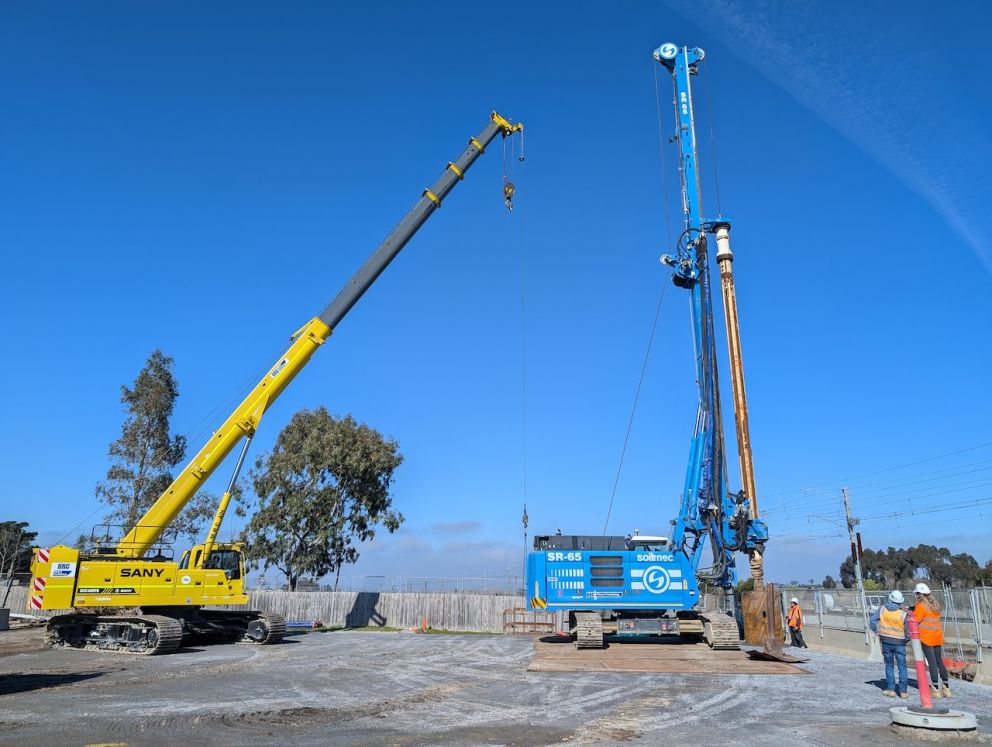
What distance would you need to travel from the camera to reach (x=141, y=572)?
69.1ft

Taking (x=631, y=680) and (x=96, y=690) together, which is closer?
(x=96, y=690)

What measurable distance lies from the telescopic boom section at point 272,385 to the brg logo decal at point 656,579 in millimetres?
12745

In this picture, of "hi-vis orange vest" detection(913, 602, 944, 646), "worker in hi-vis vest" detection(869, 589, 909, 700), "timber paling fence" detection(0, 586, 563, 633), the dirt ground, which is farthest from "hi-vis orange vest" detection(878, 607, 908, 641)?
"timber paling fence" detection(0, 586, 563, 633)

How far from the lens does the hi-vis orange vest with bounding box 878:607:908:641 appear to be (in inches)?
458

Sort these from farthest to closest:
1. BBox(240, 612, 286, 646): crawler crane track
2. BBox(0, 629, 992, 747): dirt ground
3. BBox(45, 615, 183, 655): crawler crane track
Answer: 1. BBox(240, 612, 286, 646): crawler crane track
2. BBox(45, 615, 183, 655): crawler crane track
3. BBox(0, 629, 992, 747): dirt ground

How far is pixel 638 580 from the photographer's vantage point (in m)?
20.0

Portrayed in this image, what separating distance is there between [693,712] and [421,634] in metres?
21.2

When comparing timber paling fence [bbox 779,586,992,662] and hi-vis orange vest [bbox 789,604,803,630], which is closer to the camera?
timber paling fence [bbox 779,586,992,662]

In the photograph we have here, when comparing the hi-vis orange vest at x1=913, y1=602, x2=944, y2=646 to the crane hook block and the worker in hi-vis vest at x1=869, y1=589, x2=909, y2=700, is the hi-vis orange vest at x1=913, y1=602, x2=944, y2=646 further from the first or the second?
the crane hook block

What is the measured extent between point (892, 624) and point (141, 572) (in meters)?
A: 20.3

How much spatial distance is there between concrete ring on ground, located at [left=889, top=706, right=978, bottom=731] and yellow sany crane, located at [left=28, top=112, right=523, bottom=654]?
60.7ft

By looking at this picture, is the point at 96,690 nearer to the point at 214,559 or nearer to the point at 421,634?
the point at 214,559

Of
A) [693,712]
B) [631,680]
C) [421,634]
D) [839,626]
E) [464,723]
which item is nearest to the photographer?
[464,723]

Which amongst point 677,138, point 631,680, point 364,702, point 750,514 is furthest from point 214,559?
point 677,138
